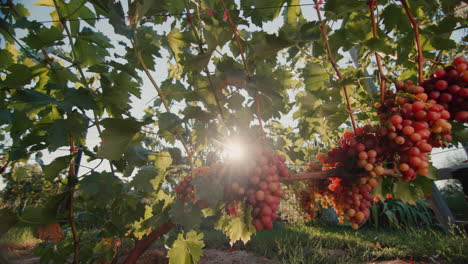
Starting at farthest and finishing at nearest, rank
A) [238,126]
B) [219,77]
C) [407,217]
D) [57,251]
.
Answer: [407,217] < [57,251] < [238,126] < [219,77]

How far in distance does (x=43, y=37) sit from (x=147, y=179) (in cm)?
97

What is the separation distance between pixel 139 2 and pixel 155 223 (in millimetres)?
1097

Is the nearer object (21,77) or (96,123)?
(21,77)

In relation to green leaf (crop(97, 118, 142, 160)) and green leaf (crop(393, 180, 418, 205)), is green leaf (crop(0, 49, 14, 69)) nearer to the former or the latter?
green leaf (crop(97, 118, 142, 160))

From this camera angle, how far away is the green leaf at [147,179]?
141 cm

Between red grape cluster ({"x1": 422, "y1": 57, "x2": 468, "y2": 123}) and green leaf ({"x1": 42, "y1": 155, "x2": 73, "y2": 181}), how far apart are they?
198 cm

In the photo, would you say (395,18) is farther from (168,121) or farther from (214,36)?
(168,121)

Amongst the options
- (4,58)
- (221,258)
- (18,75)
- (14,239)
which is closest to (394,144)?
(14,239)

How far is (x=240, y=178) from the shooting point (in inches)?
39.2

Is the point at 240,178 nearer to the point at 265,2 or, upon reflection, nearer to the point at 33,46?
the point at 265,2

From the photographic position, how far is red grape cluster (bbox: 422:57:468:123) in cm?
96

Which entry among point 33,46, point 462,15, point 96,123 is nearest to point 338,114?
point 462,15

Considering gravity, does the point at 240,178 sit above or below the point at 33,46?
below

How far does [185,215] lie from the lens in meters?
1.05
